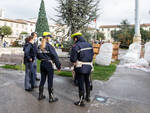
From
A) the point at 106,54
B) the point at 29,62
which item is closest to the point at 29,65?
the point at 29,62

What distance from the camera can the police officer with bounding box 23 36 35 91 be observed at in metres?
4.61

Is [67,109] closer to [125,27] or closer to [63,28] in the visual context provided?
[63,28]

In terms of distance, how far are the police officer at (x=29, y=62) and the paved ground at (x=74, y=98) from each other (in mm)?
268

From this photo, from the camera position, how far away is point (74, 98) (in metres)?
4.17

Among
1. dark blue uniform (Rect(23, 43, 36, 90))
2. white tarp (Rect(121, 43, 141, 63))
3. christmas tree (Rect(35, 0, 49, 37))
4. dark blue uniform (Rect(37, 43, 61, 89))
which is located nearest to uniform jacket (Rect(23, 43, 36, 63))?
dark blue uniform (Rect(23, 43, 36, 90))

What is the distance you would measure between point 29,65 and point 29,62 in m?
0.10

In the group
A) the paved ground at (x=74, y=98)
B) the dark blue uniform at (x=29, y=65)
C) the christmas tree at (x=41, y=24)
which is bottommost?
the paved ground at (x=74, y=98)

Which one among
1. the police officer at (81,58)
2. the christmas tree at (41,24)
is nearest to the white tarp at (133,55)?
the police officer at (81,58)

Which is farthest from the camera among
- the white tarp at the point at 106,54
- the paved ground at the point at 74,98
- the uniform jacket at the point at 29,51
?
the white tarp at the point at 106,54

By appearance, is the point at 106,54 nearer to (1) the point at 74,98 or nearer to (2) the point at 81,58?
(1) the point at 74,98

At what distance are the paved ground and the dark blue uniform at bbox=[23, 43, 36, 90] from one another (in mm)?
299

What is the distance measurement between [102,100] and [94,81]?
72.8 inches

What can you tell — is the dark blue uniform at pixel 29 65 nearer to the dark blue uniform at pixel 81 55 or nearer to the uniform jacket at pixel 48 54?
the uniform jacket at pixel 48 54

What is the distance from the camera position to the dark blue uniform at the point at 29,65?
15.1ft
